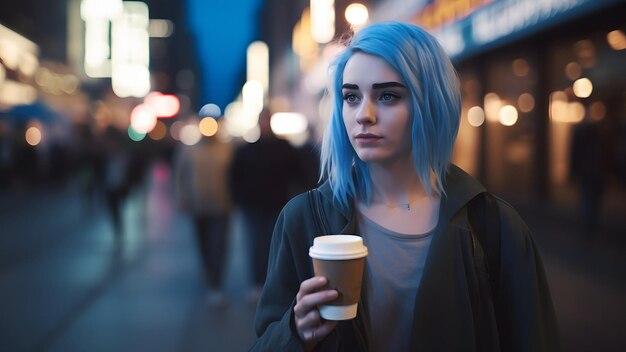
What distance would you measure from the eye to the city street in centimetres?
386

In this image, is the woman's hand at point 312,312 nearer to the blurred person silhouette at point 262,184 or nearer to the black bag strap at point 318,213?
the black bag strap at point 318,213

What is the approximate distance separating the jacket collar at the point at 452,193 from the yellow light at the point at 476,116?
47.3 feet

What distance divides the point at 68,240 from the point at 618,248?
30.3 feet

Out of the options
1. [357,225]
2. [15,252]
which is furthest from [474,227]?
[15,252]

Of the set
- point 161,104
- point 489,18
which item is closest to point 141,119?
point 161,104

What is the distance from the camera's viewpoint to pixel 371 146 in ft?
6.37

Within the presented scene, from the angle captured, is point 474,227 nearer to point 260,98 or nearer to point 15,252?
point 15,252

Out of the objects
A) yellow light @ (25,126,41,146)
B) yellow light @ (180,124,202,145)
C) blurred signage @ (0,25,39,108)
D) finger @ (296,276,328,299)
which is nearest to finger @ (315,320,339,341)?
finger @ (296,276,328,299)

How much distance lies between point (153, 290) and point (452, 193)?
21.4ft

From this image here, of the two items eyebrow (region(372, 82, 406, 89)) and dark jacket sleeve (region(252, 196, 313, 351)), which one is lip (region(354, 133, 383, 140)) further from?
dark jacket sleeve (region(252, 196, 313, 351))

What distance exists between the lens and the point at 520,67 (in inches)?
543

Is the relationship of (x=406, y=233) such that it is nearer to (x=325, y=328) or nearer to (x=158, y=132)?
(x=325, y=328)

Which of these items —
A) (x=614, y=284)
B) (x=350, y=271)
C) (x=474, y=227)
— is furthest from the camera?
(x=614, y=284)

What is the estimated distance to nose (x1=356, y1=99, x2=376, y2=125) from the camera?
6.24ft
